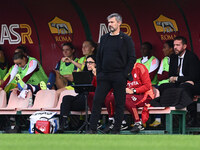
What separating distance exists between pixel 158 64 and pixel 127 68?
3142 mm

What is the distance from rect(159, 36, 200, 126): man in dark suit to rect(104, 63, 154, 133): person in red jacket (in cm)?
51

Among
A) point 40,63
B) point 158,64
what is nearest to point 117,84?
point 158,64

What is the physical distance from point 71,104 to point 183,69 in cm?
214

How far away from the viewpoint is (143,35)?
1332 centimetres

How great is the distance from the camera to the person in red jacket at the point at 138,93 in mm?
10844

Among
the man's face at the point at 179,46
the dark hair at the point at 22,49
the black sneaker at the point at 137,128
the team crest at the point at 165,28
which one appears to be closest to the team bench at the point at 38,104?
the black sneaker at the point at 137,128

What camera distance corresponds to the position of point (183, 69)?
11438 mm

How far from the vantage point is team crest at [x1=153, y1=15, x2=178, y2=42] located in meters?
13.0

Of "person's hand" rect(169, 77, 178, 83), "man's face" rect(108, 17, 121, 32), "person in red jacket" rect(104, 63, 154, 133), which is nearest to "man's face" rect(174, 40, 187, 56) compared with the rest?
"person's hand" rect(169, 77, 178, 83)

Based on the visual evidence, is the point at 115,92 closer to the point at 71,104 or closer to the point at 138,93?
the point at 138,93

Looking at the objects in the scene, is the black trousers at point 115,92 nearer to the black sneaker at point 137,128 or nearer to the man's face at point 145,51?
the black sneaker at point 137,128

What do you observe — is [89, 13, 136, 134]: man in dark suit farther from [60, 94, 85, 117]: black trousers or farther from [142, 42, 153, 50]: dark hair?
[142, 42, 153, 50]: dark hair

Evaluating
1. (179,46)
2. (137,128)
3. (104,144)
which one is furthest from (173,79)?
(104,144)

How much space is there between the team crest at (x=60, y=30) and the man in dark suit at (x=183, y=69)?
10.5 ft
